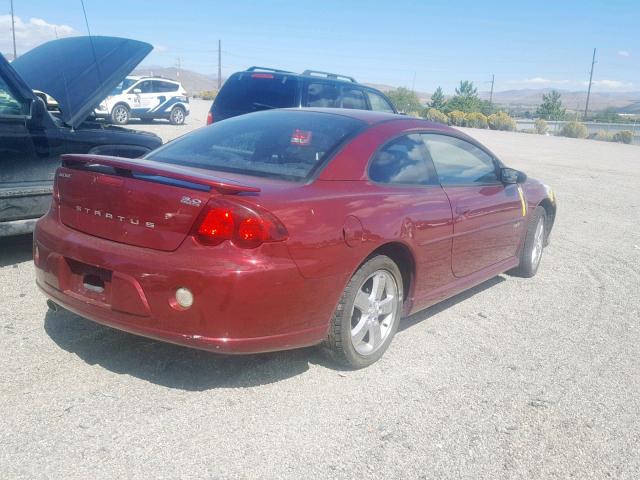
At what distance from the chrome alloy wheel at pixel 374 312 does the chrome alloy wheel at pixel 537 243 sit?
8.15 feet

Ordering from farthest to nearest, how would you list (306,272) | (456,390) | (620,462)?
(456,390) < (306,272) < (620,462)

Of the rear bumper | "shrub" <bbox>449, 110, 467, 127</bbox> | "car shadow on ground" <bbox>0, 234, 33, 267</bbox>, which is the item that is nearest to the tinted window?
"car shadow on ground" <bbox>0, 234, 33, 267</bbox>

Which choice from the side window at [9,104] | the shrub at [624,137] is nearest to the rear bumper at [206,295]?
the side window at [9,104]

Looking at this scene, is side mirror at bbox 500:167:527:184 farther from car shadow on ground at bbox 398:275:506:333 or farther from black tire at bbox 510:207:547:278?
car shadow on ground at bbox 398:275:506:333

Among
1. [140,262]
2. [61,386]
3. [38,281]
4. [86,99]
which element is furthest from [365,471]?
[86,99]

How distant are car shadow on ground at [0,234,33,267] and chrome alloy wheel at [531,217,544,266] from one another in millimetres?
4512

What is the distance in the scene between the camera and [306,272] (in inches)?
127

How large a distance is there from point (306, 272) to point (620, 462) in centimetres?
172

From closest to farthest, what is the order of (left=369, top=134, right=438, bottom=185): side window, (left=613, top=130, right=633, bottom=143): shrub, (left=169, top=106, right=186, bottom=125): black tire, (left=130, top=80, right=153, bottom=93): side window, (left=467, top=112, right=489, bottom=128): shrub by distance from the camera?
(left=369, top=134, right=438, bottom=185): side window → (left=130, top=80, right=153, bottom=93): side window → (left=169, top=106, right=186, bottom=125): black tire → (left=613, top=130, right=633, bottom=143): shrub → (left=467, top=112, right=489, bottom=128): shrub

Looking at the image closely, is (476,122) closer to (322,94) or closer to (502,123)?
(502,123)

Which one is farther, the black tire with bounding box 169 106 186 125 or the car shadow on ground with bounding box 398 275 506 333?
the black tire with bounding box 169 106 186 125

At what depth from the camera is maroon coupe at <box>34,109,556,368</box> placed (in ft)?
10.1

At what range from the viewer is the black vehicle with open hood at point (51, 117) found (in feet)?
16.3

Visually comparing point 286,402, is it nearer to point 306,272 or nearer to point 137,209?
point 306,272
